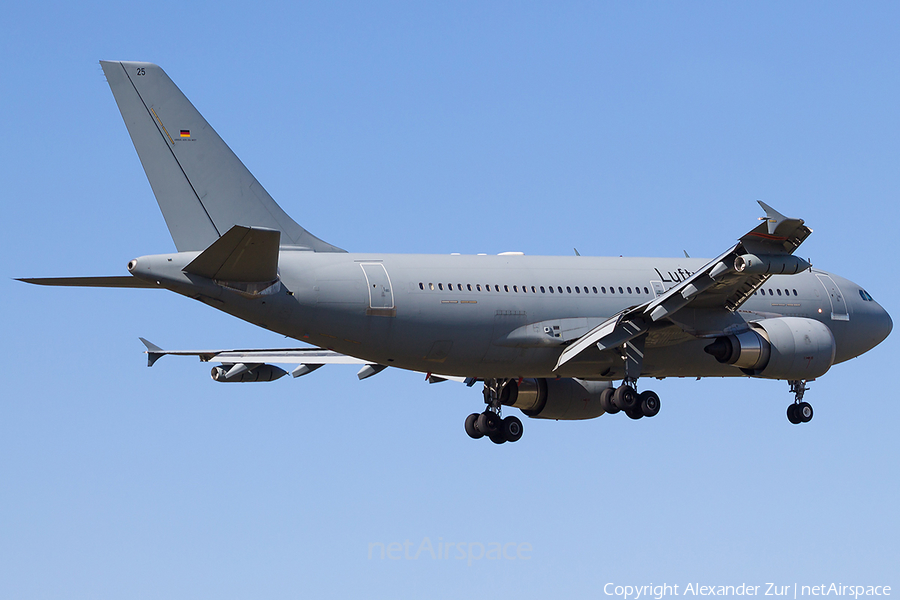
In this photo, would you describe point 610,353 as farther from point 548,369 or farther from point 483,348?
point 483,348

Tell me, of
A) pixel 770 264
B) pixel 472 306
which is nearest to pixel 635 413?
pixel 472 306

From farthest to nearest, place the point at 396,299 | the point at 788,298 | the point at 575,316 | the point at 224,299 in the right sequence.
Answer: the point at 788,298 < the point at 575,316 < the point at 396,299 < the point at 224,299

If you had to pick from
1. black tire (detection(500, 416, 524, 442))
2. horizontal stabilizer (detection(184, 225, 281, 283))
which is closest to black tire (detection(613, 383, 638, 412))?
black tire (detection(500, 416, 524, 442))

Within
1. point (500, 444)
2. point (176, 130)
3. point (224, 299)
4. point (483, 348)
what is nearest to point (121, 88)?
point (176, 130)

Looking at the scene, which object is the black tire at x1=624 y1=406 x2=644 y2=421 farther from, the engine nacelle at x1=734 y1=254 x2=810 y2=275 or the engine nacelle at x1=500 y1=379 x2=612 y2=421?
the engine nacelle at x1=734 y1=254 x2=810 y2=275

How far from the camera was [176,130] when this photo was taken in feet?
87.9

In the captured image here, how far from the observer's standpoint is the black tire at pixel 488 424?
3366cm

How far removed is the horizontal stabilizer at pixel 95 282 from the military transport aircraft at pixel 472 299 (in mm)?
42

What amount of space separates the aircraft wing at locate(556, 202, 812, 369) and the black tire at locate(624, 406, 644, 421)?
1733mm

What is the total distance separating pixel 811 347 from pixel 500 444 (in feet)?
28.3

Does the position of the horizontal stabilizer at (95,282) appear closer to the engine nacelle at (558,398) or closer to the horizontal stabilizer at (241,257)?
the horizontal stabilizer at (241,257)

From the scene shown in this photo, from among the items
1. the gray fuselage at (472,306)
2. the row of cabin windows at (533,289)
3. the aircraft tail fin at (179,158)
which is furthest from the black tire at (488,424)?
the aircraft tail fin at (179,158)

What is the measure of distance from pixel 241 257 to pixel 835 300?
17.9m

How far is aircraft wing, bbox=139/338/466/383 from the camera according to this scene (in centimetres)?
3244
